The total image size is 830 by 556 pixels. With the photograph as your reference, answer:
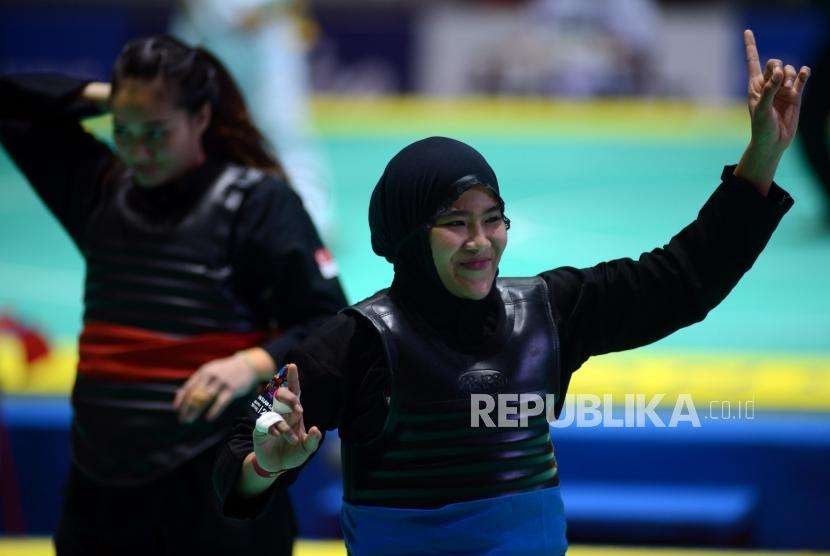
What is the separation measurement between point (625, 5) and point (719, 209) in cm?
821

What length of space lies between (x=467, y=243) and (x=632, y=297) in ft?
1.14

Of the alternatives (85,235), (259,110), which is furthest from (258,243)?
(259,110)

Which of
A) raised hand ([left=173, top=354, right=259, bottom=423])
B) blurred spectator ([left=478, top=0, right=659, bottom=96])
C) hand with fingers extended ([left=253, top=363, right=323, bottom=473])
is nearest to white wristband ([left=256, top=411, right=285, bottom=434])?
hand with fingers extended ([left=253, top=363, right=323, bottom=473])

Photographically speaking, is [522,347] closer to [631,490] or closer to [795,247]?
[631,490]

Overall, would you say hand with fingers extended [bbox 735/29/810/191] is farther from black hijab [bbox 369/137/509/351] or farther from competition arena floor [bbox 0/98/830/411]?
competition arena floor [bbox 0/98/830/411]

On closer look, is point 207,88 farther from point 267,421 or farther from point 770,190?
point 770,190

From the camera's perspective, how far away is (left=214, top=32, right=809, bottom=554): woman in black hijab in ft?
7.08

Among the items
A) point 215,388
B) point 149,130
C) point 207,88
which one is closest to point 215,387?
point 215,388

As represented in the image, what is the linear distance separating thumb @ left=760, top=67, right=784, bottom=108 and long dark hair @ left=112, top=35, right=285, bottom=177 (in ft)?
4.15

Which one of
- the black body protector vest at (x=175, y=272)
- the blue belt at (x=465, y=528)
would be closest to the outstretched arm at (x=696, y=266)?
the blue belt at (x=465, y=528)

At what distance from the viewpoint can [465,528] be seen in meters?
2.16

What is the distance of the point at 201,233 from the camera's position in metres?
2.91

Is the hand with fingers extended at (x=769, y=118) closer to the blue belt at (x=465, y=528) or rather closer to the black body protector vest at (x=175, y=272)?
the blue belt at (x=465, y=528)

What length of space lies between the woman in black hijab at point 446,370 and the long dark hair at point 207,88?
89 cm
